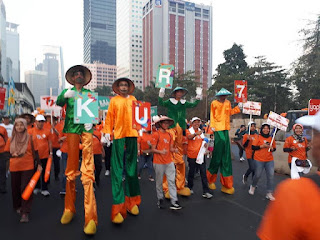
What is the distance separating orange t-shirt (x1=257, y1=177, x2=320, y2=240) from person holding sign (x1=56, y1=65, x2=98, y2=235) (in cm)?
342

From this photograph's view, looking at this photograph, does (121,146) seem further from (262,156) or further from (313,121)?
(313,121)

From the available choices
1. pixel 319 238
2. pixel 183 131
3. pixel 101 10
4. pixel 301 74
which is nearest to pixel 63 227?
pixel 183 131

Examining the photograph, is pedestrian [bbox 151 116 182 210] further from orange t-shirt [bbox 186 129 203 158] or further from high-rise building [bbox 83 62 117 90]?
high-rise building [bbox 83 62 117 90]

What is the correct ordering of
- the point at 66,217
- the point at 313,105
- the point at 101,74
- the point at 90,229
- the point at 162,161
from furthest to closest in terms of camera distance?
the point at 101,74, the point at 313,105, the point at 162,161, the point at 66,217, the point at 90,229

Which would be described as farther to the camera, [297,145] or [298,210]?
[297,145]

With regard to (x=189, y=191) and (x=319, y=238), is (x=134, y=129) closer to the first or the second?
(x=189, y=191)

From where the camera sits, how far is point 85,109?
429 cm

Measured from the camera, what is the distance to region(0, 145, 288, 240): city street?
4.03 m

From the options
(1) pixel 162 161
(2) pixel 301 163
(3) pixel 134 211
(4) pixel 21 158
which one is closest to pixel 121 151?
(1) pixel 162 161

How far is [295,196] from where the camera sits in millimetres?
1028

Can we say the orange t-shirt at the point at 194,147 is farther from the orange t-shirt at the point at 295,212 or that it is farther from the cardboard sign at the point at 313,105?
the orange t-shirt at the point at 295,212

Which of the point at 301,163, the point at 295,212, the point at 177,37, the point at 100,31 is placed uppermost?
the point at 100,31

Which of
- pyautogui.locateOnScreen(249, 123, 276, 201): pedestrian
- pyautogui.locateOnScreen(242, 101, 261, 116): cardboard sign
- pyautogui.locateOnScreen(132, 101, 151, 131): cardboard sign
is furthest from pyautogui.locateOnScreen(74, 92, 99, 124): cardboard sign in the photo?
pyautogui.locateOnScreen(242, 101, 261, 116): cardboard sign

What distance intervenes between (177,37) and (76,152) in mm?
106087
